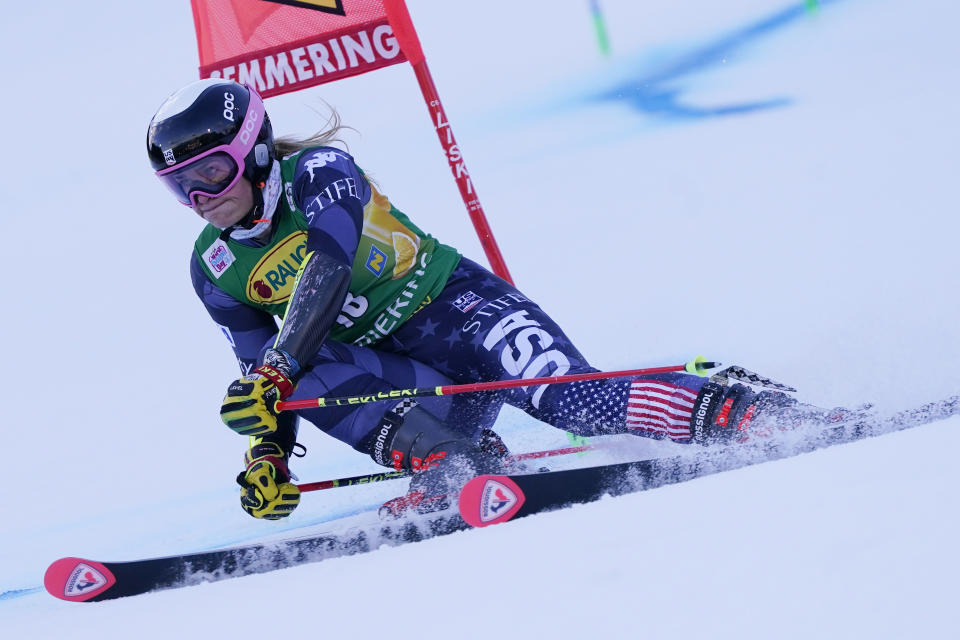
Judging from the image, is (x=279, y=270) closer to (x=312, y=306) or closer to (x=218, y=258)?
(x=218, y=258)

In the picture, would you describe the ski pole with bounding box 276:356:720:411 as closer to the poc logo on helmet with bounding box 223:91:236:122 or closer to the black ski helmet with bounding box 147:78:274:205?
the black ski helmet with bounding box 147:78:274:205

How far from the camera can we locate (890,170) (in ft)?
21.3

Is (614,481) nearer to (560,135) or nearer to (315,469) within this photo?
(315,469)

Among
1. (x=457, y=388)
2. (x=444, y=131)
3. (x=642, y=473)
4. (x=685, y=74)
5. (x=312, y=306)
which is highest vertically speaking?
(x=685, y=74)

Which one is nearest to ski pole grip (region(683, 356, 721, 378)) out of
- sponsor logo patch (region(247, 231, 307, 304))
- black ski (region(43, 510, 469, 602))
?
black ski (region(43, 510, 469, 602))

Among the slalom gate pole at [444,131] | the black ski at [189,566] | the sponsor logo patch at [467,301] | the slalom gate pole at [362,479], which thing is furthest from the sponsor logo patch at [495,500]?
the slalom gate pole at [444,131]

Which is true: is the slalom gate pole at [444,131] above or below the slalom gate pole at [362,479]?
above

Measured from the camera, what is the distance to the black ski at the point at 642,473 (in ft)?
7.95

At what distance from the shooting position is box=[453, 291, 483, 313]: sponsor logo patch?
344 centimetres

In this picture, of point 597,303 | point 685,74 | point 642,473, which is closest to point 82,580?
point 642,473

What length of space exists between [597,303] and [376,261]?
293cm

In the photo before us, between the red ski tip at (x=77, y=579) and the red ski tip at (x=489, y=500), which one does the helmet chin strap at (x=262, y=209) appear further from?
the red ski tip at (x=489, y=500)

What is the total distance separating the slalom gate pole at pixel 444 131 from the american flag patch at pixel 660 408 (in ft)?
4.70

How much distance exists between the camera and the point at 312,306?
2.85 metres
